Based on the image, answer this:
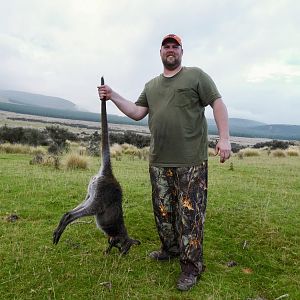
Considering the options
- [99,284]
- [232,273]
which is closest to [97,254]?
[99,284]

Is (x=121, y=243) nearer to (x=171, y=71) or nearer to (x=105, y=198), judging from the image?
(x=105, y=198)

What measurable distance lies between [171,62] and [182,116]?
695 millimetres

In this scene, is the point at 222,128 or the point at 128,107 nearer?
the point at 222,128

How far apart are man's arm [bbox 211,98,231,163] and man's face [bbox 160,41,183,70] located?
0.71 m

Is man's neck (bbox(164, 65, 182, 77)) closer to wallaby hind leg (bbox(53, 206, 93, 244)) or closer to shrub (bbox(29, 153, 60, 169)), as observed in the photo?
wallaby hind leg (bbox(53, 206, 93, 244))

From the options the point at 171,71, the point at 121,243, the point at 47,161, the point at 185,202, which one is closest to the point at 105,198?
the point at 121,243

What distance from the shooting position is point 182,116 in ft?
19.1

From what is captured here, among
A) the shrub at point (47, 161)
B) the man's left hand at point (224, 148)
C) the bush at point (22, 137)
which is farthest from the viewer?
the bush at point (22, 137)

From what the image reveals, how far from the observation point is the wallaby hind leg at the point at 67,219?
539 centimetres

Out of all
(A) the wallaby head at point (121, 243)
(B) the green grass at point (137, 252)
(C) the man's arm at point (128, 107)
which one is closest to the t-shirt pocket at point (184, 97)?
(C) the man's arm at point (128, 107)

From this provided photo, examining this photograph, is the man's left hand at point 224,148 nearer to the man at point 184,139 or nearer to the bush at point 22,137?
the man at point 184,139

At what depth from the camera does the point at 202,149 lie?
5957 millimetres

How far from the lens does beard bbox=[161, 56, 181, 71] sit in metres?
5.82

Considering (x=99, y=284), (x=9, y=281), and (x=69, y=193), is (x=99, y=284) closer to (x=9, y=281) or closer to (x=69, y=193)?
(x=9, y=281)
